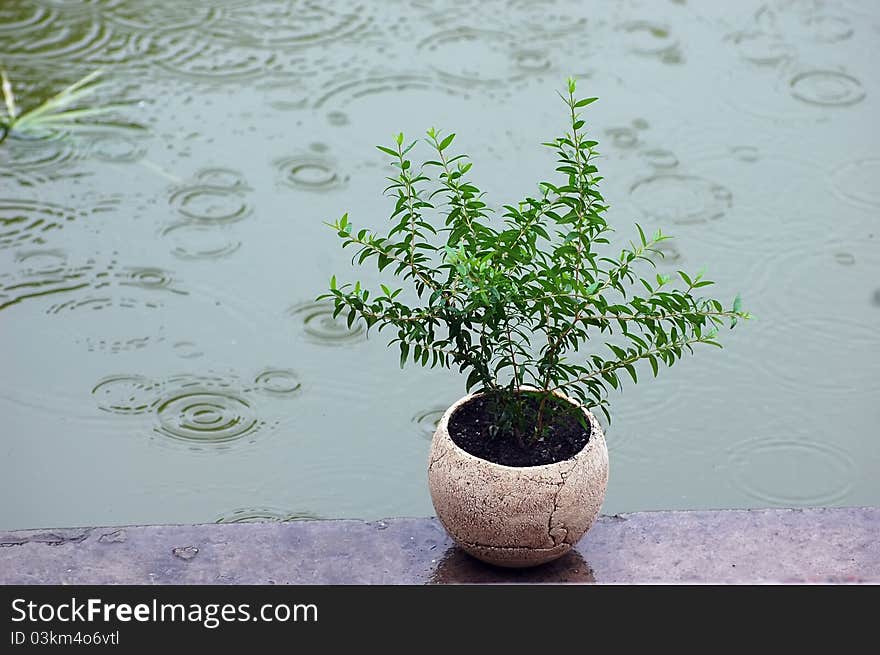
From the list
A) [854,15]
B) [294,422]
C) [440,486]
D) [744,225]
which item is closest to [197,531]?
[440,486]

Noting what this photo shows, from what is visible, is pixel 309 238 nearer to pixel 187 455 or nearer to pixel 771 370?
pixel 187 455

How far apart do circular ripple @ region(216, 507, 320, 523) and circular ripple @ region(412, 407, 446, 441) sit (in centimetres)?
33

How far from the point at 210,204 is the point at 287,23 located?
1133 millimetres

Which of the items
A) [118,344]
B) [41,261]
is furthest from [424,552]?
[41,261]

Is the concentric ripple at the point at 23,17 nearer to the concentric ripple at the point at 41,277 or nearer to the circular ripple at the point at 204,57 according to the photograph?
the circular ripple at the point at 204,57

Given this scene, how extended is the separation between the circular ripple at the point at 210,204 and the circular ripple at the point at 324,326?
1.35ft

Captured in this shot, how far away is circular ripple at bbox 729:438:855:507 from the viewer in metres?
2.55

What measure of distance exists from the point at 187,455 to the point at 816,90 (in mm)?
2348

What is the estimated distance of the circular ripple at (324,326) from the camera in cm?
296

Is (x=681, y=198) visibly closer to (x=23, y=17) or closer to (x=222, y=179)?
(x=222, y=179)

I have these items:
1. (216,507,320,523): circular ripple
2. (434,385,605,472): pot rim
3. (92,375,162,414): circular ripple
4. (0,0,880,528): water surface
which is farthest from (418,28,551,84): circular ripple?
(434,385,605,472): pot rim

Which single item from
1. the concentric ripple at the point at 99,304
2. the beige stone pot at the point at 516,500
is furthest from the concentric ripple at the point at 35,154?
the beige stone pot at the point at 516,500

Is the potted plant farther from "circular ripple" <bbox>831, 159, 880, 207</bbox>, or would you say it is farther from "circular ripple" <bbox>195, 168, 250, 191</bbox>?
"circular ripple" <bbox>831, 159, 880, 207</bbox>

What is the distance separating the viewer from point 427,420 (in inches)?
108
